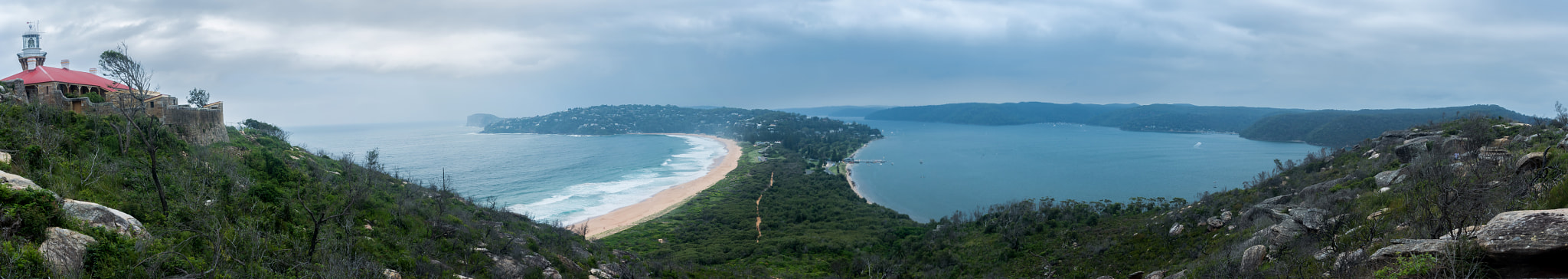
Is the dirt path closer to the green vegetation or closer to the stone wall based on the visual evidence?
the green vegetation

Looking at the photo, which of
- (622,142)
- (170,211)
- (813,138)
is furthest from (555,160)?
(170,211)

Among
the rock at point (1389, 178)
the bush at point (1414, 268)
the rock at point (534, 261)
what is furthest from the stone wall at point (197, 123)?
the rock at point (1389, 178)

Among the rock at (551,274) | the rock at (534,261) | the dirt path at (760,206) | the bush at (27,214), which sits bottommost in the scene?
the dirt path at (760,206)

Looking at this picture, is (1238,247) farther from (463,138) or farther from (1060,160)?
(463,138)

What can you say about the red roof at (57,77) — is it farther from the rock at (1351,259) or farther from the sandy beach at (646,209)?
the rock at (1351,259)

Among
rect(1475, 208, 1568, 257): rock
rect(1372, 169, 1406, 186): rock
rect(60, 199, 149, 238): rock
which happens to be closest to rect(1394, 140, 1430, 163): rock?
rect(1372, 169, 1406, 186): rock

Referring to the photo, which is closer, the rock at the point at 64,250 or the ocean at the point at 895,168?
the rock at the point at 64,250

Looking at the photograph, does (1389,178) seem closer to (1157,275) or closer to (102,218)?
(1157,275)
